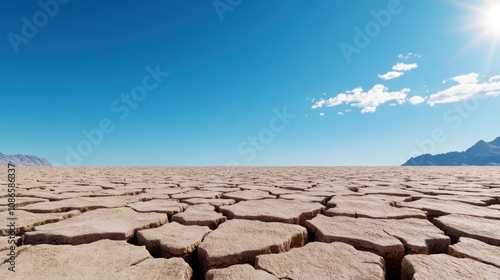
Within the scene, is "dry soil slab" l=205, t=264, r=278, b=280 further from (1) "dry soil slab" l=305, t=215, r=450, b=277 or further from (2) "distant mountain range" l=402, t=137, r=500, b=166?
(2) "distant mountain range" l=402, t=137, r=500, b=166

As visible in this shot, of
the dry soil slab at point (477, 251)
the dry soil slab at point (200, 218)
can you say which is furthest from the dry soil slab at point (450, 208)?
the dry soil slab at point (200, 218)

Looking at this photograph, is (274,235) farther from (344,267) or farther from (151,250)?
(151,250)

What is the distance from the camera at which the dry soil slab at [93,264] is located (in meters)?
0.71

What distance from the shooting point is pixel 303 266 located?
75 centimetres

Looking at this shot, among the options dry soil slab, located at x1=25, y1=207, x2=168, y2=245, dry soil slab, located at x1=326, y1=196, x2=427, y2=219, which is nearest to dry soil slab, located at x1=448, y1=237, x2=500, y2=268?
dry soil slab, located at x1=326, y1=196, x2=427, y2=219

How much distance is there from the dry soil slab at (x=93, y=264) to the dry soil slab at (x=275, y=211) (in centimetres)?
56

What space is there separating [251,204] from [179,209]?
0.40 metres

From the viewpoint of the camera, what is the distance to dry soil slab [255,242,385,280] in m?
0.70

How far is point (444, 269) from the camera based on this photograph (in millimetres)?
717

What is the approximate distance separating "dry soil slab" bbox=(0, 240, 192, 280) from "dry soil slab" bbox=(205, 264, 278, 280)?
0.07 m

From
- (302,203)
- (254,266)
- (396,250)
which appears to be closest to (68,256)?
(254,266)

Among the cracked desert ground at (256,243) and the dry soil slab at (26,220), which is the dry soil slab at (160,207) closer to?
the cracked desert ground at (256,243)

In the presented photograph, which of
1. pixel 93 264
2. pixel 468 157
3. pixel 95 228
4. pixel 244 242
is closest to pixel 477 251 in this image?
pixel 244 242

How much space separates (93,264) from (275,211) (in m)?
0.85
